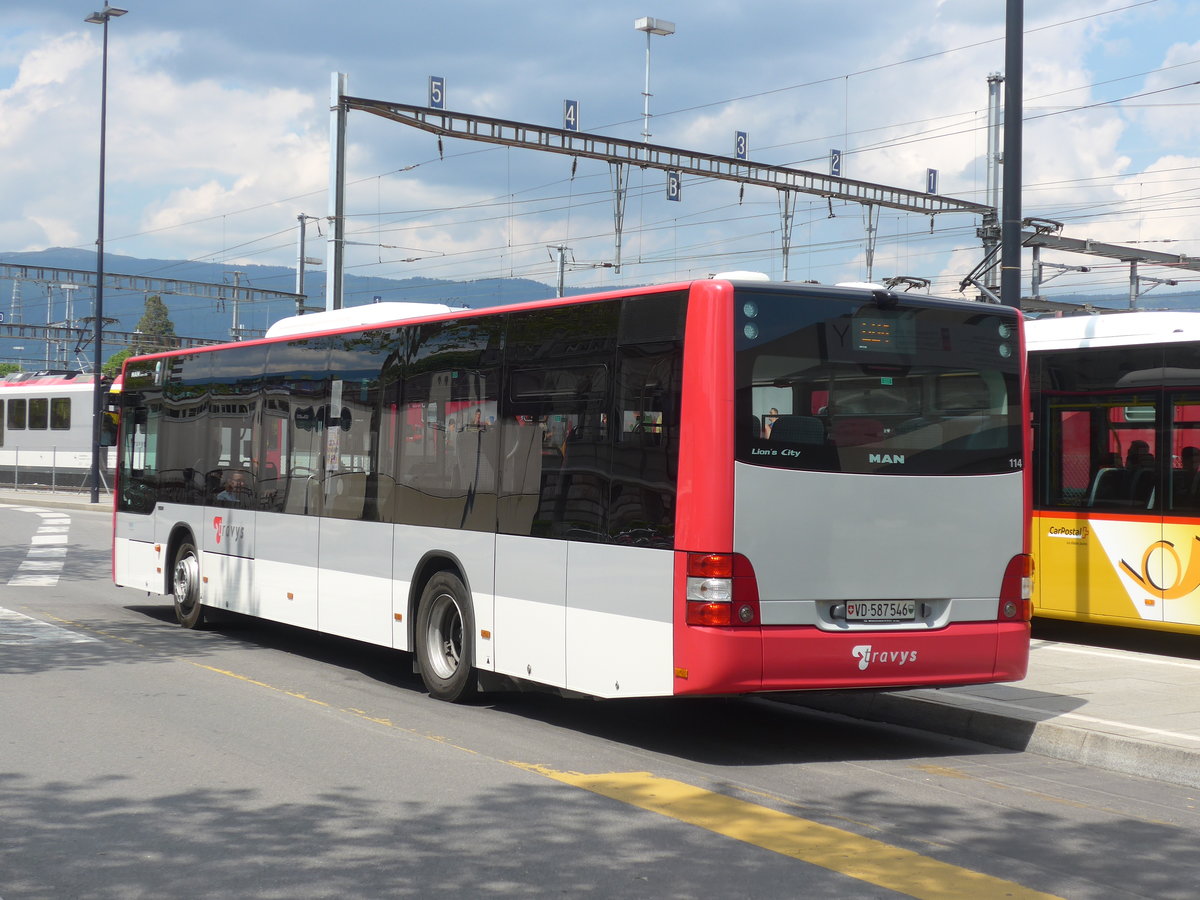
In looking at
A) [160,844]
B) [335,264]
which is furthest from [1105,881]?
[335,264]

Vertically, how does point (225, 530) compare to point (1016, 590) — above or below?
above

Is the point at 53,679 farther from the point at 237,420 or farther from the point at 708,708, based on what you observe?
the point at 708,708

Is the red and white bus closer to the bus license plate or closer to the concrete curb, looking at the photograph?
the bus license plate

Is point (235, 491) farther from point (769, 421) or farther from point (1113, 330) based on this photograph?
point (1113, 330)

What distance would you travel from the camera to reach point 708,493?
26.3 ft

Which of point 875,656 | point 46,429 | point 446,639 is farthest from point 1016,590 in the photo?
point 46,429

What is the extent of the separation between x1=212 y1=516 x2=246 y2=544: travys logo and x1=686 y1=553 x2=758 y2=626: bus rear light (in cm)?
655

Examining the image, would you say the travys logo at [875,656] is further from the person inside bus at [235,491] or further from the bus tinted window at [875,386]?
the person inside bus at [235,491]

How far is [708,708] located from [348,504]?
3.27 metres

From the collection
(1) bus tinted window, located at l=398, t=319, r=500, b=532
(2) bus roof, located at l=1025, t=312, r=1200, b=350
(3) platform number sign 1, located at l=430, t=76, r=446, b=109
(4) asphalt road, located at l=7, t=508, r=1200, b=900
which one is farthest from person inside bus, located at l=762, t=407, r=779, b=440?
(3) platform number sign 1, located at l=430, t=76, r=446, b=109

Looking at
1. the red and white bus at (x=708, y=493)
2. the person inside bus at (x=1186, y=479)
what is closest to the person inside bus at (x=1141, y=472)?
the person inside bus at (x=1186, y=479)

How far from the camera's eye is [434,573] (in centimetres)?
1063

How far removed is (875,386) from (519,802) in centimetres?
318

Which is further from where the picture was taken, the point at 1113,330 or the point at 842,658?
the point at 1113,330
